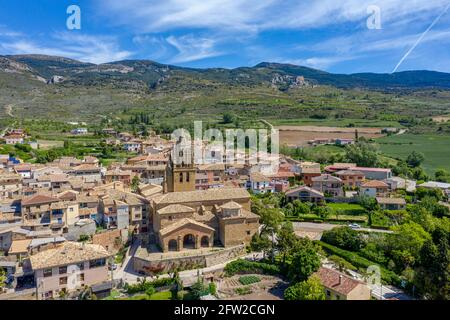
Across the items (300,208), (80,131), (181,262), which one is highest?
(80,131)

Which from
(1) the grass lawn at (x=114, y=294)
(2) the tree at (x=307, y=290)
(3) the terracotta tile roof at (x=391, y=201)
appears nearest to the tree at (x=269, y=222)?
(2) the tree at (x=307, y=290)

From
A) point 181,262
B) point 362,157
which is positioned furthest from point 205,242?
point 362,157

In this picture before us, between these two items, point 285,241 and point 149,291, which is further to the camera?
point 285,241

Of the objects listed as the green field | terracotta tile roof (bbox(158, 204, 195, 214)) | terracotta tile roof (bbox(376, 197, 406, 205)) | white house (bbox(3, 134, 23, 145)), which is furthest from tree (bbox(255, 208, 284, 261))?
white house (bbox(3, 134, 23, 145))

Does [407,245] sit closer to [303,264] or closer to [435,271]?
[435,271]

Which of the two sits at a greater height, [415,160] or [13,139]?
[13,139]
